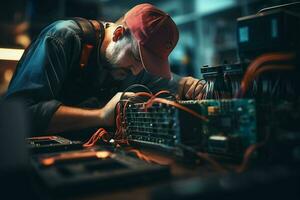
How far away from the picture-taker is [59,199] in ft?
1.74

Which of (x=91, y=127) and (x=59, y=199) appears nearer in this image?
(x=59, y=199)

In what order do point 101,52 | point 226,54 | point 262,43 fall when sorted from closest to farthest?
point 262,43
point 101,52
point 226,54

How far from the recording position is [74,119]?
1.36 meters

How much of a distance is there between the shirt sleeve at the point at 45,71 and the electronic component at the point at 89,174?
563 mm

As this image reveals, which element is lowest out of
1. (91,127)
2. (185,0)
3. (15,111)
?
(91,127)

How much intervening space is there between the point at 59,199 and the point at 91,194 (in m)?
0.05

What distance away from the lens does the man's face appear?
5.07ft

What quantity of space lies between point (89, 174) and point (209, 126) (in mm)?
344

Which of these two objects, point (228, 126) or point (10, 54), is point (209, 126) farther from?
point (10, 54)

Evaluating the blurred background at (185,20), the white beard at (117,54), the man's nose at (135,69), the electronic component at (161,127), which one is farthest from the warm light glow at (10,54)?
the blurred background at (185,20)

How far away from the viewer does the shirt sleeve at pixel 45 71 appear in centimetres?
131

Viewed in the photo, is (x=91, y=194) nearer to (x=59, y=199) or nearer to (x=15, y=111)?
(x=59, y=199)

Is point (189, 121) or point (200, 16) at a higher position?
point (200, 16)

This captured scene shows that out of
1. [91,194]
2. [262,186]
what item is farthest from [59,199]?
[262,186]
